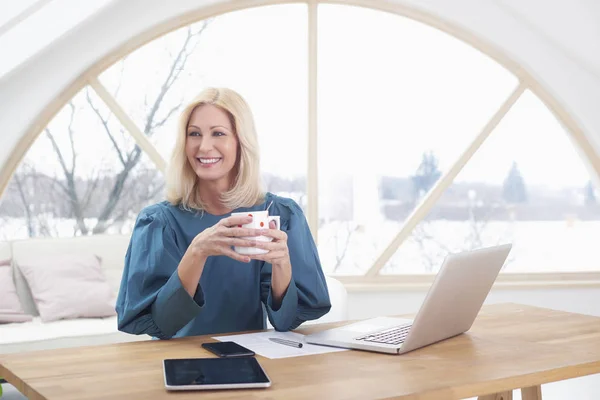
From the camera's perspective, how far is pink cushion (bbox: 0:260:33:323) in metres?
4.25

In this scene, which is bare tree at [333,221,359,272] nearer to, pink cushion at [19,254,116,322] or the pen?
pink cushion at [19,254,116,322]

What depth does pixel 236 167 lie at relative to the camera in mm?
2455

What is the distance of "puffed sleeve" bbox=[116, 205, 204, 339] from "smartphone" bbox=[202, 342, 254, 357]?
182 mm

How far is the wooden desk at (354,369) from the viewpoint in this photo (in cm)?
147

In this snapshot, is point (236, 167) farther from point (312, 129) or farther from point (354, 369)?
point (312, 129)

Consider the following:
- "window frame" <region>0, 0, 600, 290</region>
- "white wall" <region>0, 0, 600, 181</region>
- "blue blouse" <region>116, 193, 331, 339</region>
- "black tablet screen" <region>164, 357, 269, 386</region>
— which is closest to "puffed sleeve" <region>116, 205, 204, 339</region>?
"blue blouse" <region>116, 193, 331, 339</region>

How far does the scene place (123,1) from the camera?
5.02m

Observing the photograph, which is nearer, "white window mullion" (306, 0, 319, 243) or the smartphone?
the smartphone

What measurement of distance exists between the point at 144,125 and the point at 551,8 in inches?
105

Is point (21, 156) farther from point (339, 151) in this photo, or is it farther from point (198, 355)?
point (198, 355)

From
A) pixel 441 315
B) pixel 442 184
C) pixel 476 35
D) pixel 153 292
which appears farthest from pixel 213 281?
pixel 476 35

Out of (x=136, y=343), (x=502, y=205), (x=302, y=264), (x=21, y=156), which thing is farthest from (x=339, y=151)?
(x=136, y=343)

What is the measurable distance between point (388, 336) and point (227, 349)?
1.35 feet

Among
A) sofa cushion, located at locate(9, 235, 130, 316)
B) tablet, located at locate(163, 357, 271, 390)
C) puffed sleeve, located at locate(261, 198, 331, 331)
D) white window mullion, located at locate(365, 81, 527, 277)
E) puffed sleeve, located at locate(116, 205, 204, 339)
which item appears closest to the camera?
tablet, located at locate(163, 357, 271, 390)
